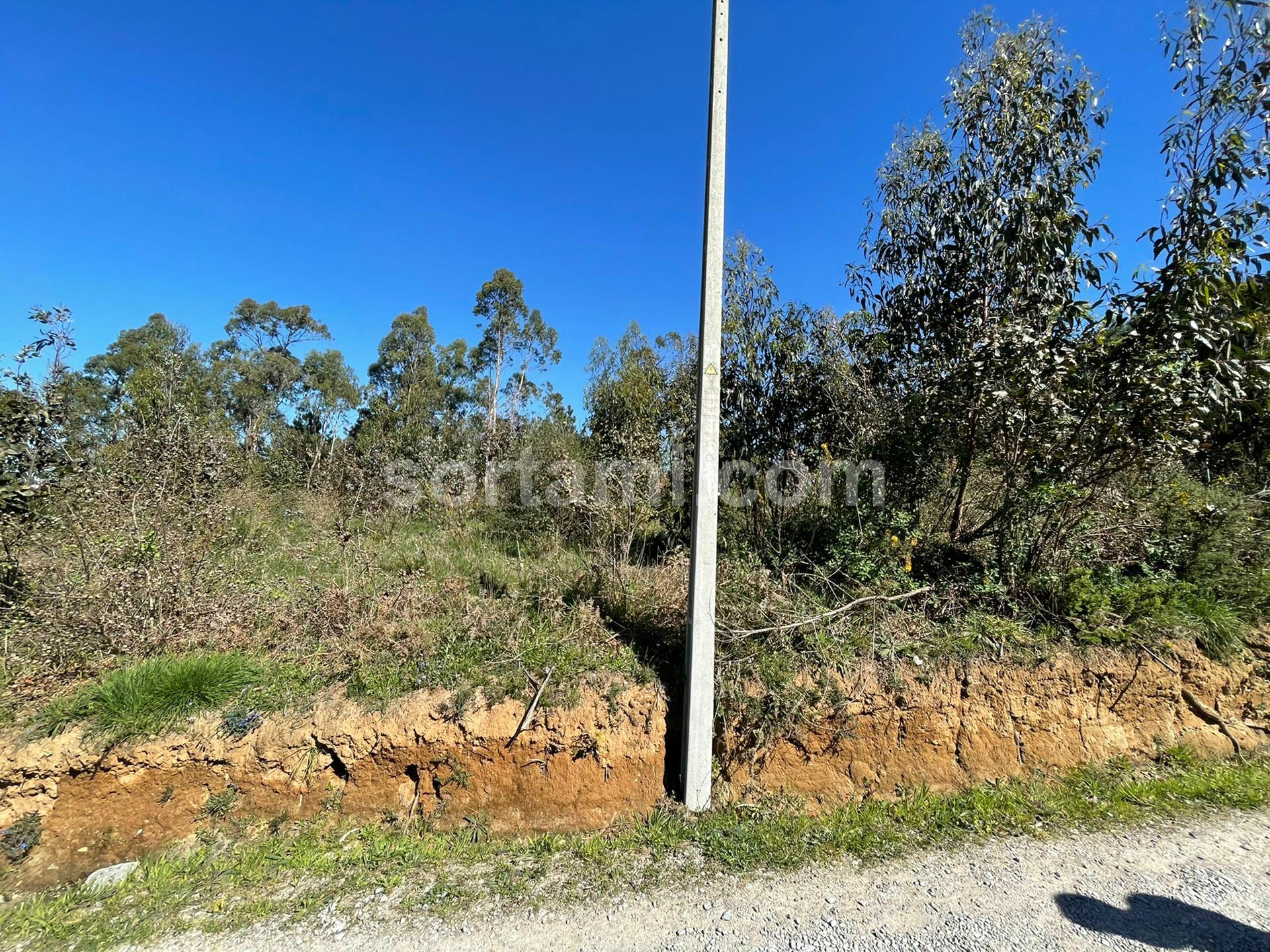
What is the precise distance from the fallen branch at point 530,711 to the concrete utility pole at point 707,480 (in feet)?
3.30

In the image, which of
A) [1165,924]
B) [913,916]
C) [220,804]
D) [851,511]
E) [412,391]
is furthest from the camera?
[412,391]

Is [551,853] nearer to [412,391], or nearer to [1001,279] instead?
[1001,279]

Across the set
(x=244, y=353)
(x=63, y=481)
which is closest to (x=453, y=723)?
(x=63, y=481)

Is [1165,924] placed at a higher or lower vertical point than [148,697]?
lower

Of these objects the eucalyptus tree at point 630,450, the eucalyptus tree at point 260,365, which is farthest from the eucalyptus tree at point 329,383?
the eucalyptus tree at point 630,450

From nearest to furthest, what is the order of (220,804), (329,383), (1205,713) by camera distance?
(220,804)
(1205,713)
(329,383)

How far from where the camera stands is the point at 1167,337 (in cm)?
336

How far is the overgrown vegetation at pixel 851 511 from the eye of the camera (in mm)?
3480

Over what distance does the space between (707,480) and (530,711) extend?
1976 mm

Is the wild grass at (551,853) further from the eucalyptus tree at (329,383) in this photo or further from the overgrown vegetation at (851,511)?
the eucalyptus tree at (329,383)

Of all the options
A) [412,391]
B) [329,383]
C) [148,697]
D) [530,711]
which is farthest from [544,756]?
[329,383]

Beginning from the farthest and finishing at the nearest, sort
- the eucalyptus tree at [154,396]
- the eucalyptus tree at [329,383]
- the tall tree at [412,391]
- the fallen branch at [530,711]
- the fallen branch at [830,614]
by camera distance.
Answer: the eucalyptus tree at [329,383] < the tall tree at [412,391] < the eucalyptus tree at [154,396] < the fallen branch at [830,614] < the fallen branch at [530,711]

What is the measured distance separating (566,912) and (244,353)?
33.3 m

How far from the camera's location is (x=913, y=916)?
8.07 feet
